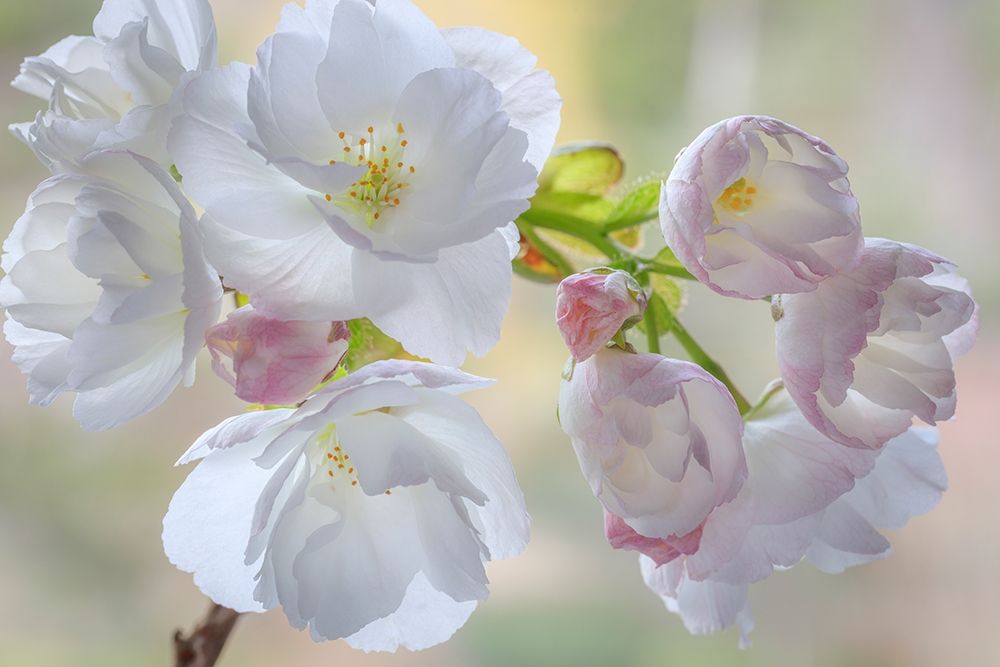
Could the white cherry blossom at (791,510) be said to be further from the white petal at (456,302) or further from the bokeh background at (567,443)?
the bokeh background at (567,443)

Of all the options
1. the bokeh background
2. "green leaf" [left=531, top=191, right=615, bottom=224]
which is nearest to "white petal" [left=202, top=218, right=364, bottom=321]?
"green leaf" [left=531, top=191, right=615, bottom=224]

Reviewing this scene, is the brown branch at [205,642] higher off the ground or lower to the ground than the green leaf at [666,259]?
lower

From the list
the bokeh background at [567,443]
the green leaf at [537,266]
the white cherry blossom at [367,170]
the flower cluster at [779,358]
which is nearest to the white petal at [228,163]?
the white cherry blossom at [367,170]

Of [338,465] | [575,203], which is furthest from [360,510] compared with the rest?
[575,203]

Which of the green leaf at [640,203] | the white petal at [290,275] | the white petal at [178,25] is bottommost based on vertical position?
the green leaf at [640,203]

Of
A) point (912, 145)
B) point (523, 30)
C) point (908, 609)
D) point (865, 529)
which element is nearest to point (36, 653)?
point (523, 30)

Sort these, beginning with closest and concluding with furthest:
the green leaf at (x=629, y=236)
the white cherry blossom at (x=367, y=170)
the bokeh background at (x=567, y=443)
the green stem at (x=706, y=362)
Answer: the white cherry blossom at (x=367, y=170) → the green stem at (x=706, y=362) → the green leaf at (x=629, y=236) → the bokeh background at (x=567, y=443)

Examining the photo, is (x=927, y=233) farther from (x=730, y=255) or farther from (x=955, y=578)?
(x=730, y=255)

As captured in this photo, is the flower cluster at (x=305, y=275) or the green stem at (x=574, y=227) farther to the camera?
the green stem at (x=574, y=227)
